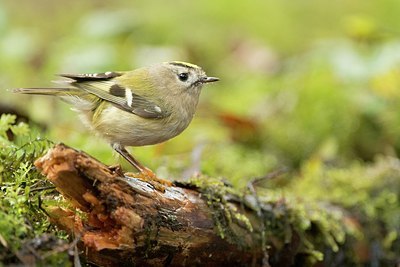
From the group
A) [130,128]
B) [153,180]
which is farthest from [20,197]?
[130,128]

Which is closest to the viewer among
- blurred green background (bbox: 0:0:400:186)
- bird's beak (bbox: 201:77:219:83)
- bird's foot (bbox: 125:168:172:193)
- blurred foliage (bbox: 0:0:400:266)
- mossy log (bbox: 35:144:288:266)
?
mossy log (bbox: 35:144:288:266)

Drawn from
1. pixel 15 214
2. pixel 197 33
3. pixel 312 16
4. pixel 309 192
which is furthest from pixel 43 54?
pixel 15 214

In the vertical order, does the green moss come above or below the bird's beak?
above

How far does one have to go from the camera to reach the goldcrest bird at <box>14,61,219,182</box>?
3463mm

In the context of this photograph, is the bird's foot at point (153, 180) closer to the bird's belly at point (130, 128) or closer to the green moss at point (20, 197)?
the bird's belly at point (130, 128)

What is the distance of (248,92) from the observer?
6.84 m

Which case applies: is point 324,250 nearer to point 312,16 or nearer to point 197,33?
point 197,33

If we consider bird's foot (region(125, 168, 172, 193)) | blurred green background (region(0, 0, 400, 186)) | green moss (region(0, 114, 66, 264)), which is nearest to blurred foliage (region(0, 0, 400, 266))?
blurred green background (region(0, 0, 400, 186))

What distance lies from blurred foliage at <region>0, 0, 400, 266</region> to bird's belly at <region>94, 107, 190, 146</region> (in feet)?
2.13

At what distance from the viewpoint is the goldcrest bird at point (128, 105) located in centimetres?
346

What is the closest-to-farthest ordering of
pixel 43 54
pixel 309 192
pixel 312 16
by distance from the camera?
pixel 309 192, pixel 43 54, pixel 312 16

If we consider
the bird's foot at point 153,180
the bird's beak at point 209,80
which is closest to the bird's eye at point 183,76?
the bird's beak at point 209,80

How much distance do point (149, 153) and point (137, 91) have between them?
1.46m

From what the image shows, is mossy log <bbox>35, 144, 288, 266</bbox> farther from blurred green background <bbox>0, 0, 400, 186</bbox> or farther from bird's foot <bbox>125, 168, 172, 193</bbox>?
blurred green background <bbox>0, 0, 400, 186</bbox>
